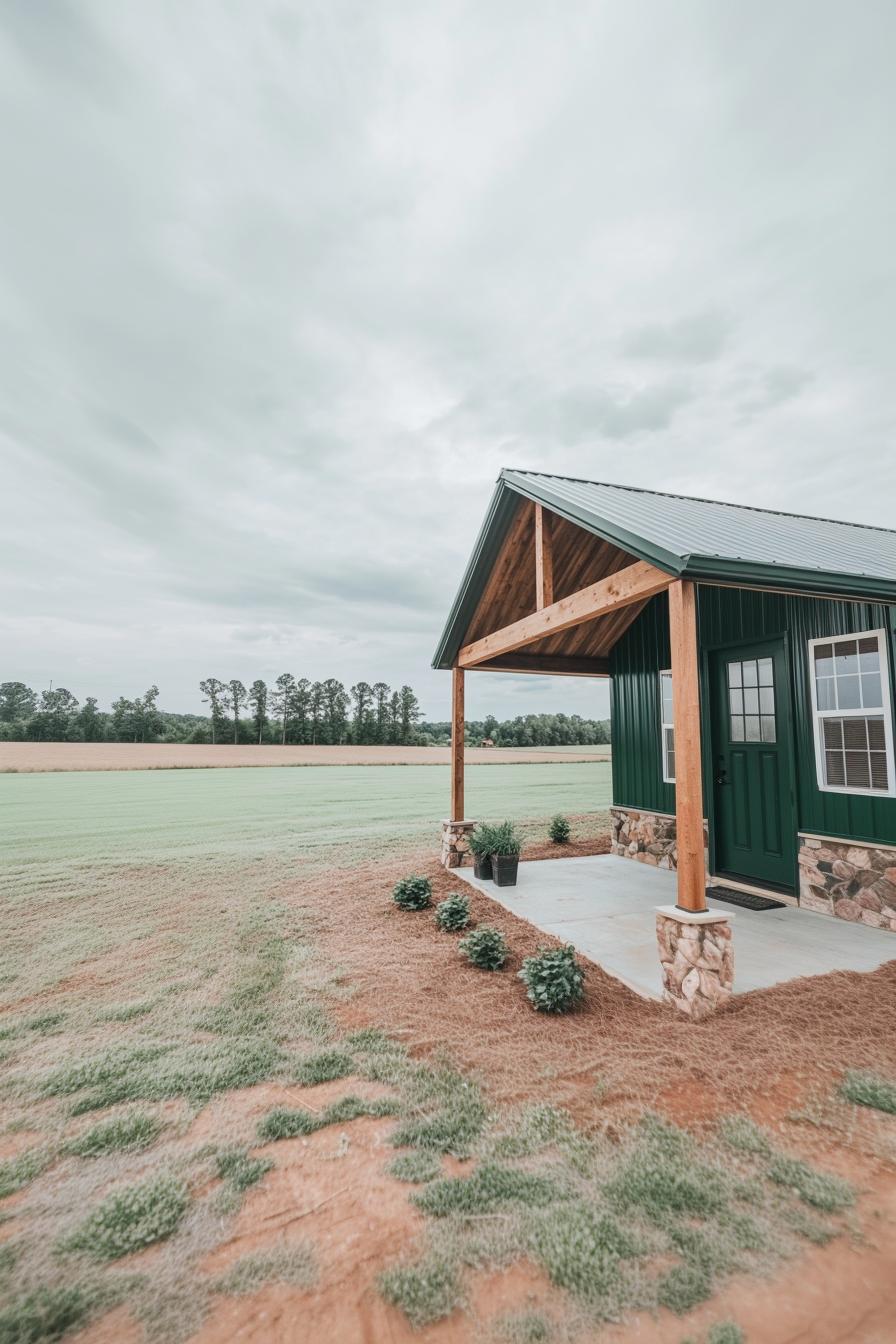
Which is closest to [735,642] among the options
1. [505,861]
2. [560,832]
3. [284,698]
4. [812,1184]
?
[505,861]

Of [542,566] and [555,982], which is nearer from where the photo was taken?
[555,982]

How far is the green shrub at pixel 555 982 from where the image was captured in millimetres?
3809

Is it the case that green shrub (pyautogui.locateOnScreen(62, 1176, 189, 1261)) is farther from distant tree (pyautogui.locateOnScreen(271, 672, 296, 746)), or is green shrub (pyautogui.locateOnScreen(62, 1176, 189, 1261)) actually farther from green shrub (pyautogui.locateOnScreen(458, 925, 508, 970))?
distant tree (pyautogui.locateOnScreen(271, 672, 296, 746))

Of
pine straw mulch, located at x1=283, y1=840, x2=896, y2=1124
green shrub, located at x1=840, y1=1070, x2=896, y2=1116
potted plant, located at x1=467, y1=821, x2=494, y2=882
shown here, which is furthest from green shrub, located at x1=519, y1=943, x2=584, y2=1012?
potted plant, located at x1=467, y1=821, x2=494, y2=882

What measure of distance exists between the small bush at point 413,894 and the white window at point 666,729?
3.61 metres

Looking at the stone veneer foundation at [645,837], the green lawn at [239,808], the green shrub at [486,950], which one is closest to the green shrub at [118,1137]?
the green shrub at [486,950]

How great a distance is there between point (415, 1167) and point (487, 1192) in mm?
332

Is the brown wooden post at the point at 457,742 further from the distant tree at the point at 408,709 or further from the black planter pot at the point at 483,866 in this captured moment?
the distant tree at the point at 408,709

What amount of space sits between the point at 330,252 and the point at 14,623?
61.9 m

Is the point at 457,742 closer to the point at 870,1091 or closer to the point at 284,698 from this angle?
the point at 870,1091

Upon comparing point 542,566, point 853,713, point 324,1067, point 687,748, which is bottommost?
point 324,1067

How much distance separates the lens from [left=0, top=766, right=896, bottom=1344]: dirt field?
5.76 feet

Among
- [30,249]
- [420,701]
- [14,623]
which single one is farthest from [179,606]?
[30,249]

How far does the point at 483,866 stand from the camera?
24.0ft
